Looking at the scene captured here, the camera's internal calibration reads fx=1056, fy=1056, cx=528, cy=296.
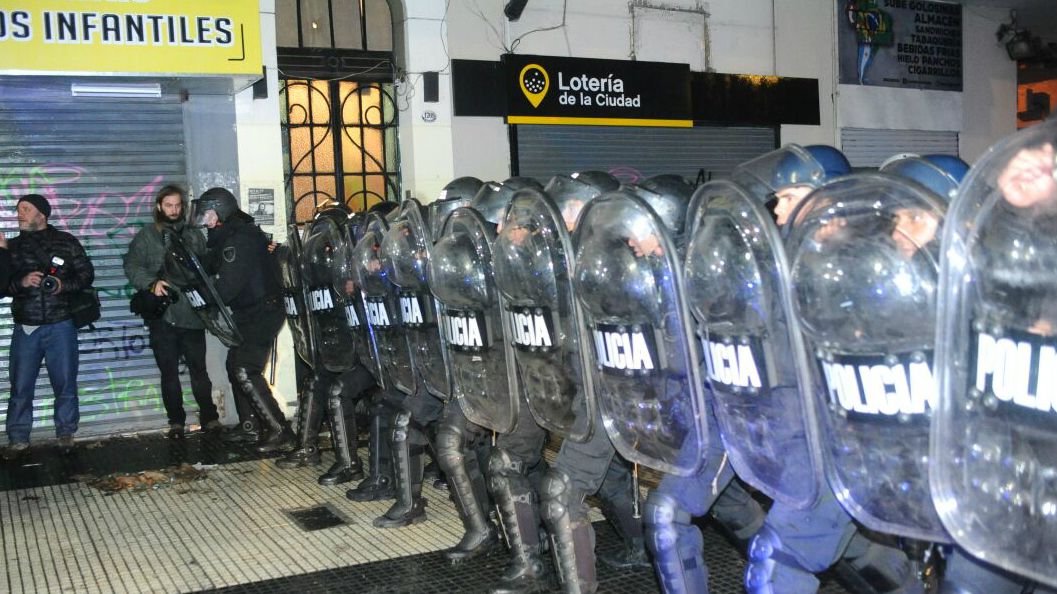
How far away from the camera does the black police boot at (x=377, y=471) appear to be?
605cm

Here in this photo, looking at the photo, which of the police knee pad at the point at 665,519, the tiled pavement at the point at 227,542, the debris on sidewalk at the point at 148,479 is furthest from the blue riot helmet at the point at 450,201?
the debris on sidewalk at the point at 148,479

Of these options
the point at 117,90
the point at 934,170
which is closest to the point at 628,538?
the point at 934,170

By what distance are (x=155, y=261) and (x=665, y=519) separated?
18.9ft

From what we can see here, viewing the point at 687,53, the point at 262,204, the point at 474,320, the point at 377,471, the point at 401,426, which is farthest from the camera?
the point at 687,53

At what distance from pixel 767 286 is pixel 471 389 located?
1.84 meters

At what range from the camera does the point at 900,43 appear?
480 inches

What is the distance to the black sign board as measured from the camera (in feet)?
32.0

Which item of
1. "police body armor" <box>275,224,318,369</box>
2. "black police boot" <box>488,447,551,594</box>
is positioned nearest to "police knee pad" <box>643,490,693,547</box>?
"black police boot" <box>488,447,551,594</box>

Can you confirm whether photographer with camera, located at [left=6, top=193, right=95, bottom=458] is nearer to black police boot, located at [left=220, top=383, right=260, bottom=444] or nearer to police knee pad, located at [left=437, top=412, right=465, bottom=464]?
black police boot, located at [left=220, top=383, right=260, bottom=444]

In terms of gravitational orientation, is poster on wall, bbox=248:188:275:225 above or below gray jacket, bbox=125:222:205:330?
above

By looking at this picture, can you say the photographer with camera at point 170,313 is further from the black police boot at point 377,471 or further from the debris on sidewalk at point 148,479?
the black police boot at point 377,471

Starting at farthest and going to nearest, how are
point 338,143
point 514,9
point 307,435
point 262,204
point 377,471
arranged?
1. point 514,9
2. point 338,143
3. point 262,204
4. point 307,435
5. point 377,471

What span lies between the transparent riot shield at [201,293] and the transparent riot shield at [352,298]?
1.57m

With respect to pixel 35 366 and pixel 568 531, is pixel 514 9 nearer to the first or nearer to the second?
pixel 35 366
